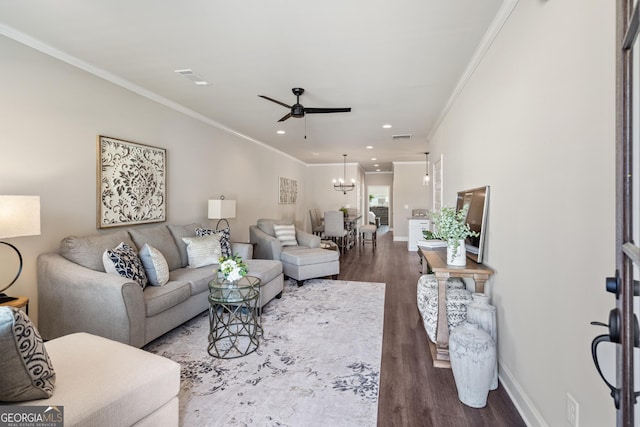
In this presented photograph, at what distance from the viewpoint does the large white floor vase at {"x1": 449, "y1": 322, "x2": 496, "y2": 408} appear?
196 centimetres

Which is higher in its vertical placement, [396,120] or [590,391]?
[396,120]

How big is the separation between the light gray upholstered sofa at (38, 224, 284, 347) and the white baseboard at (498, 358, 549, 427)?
2.74m

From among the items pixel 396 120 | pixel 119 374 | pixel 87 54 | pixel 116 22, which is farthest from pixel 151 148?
pixel 396 120

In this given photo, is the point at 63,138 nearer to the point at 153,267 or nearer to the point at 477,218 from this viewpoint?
the point at 153,267

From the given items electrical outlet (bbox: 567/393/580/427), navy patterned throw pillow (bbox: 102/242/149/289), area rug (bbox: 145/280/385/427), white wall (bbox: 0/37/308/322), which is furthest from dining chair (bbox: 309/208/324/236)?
electrical outlet (bbox: 567/393/580/427)

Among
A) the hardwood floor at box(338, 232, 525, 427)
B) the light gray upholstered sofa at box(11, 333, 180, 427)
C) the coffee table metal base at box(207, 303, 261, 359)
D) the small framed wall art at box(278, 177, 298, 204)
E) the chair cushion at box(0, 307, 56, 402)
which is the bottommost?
the hardwood floor at box(338, 232, 525, 427)

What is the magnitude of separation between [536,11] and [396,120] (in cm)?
341

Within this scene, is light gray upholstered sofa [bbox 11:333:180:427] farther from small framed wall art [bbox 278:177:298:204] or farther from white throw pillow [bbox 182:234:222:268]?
small framed wall art [bbox 278:177:298:204]

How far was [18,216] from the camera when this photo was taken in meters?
2.16

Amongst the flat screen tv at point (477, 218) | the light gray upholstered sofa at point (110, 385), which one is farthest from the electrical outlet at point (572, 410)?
the light gray upholstered sofa at point (110, 385)

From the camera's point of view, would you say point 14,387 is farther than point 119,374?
No

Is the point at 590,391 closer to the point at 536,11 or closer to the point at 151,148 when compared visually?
the point at 536,11

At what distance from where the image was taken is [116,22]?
2.37m

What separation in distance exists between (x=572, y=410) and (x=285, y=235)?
15.1ft
